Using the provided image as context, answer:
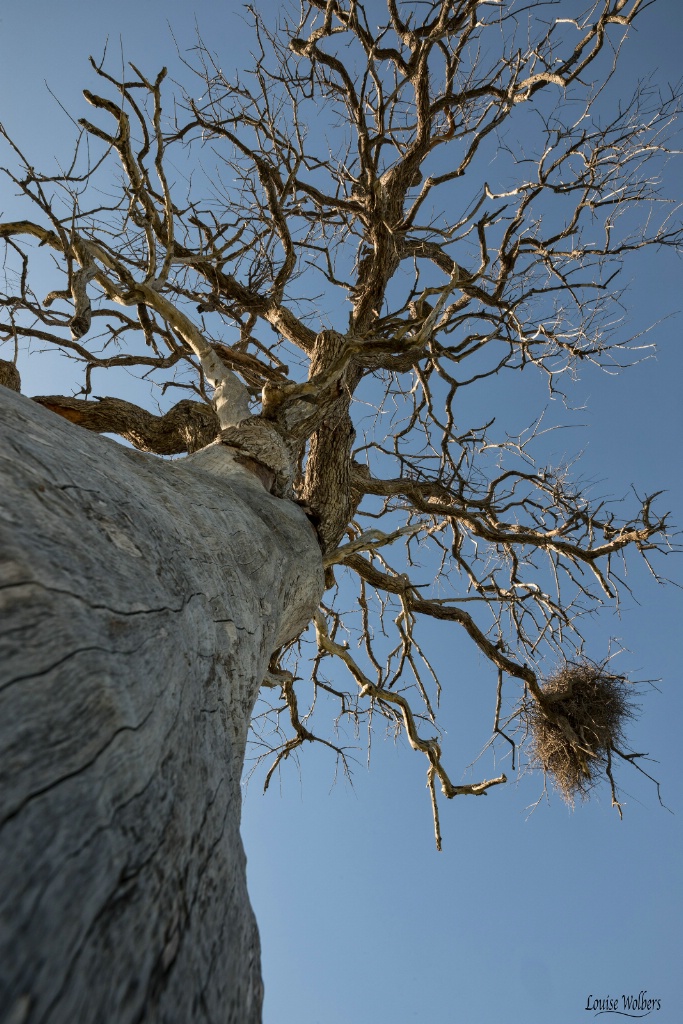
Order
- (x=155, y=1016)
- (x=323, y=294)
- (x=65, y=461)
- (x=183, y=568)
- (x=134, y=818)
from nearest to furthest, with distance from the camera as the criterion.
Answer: (x=155, y=1016) < (x=134, y=818) < (x=65, y=461) < (x=183, y=568) < (x=323, y=294)

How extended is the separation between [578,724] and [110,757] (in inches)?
170

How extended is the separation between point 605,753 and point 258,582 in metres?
3.77

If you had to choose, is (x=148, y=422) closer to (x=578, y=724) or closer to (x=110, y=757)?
(x=110, y=757)

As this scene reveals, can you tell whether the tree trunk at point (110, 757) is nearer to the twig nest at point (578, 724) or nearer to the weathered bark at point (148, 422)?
the weathered bark at point (148, 422)

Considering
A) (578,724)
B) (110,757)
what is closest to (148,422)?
(110,757)

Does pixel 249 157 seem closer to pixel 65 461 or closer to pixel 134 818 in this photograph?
pixel 65 461

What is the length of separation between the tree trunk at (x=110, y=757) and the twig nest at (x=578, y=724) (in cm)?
362

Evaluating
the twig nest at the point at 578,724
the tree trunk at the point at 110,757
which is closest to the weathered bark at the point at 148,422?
the tree trunk at the point at 110,757

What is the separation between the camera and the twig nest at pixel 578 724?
13.6 ft

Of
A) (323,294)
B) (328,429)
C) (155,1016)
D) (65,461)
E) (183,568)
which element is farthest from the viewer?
(323,294)

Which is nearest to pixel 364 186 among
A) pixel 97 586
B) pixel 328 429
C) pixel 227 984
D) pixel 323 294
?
pixel 323 294

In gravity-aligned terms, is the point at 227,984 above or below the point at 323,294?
below

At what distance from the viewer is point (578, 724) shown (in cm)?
423

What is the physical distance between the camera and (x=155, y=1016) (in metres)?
0.52
